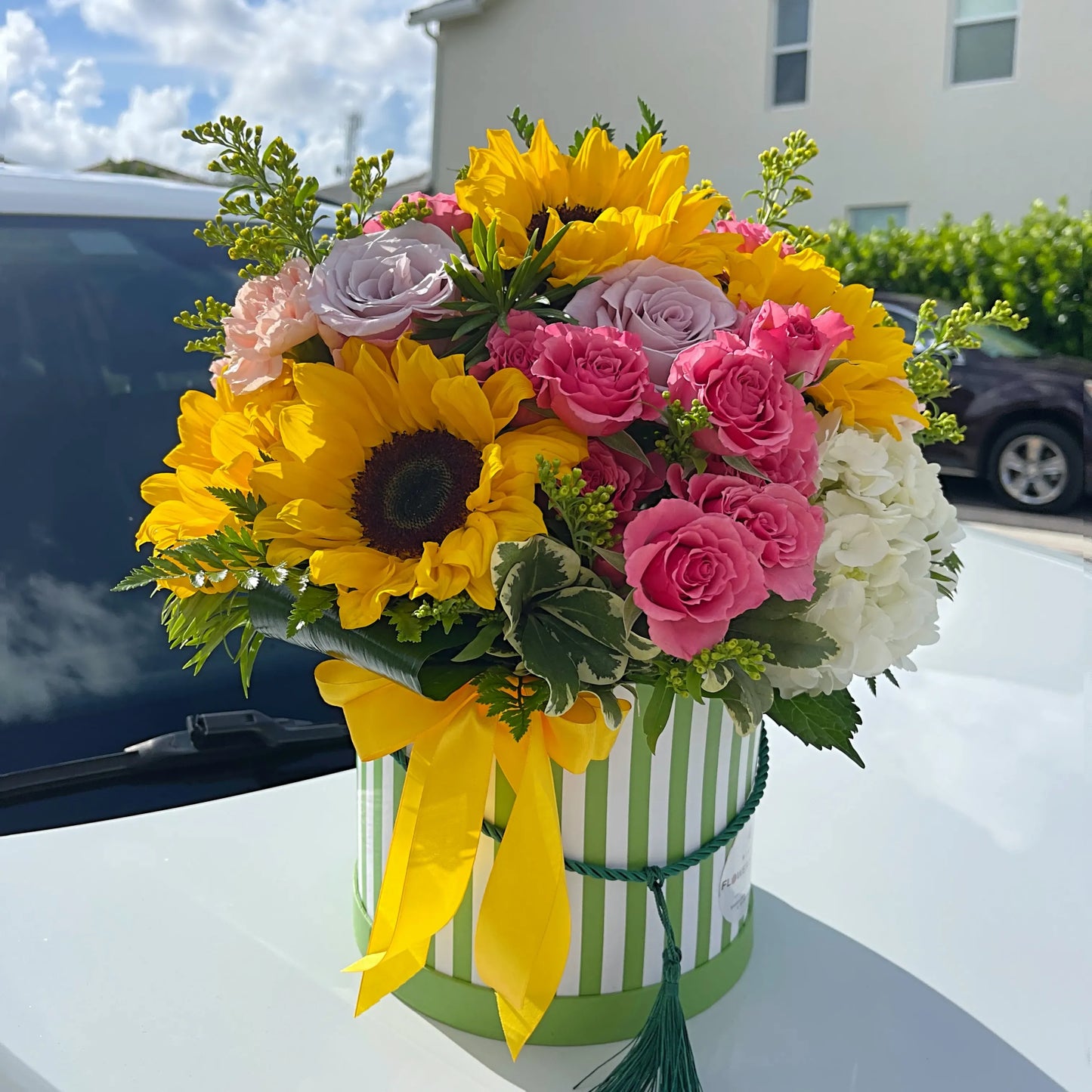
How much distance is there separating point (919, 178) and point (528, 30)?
4.98 meters

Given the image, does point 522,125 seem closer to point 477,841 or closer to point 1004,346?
point 477,841

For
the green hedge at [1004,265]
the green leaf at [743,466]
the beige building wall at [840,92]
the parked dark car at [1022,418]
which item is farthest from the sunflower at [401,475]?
the beige building wall at [840,92]

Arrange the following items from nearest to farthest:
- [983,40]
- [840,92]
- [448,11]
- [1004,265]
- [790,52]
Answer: [1004,265]
[983,40]
[840,92]
[790,52]
[448,11]

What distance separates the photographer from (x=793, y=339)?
29.4 inches

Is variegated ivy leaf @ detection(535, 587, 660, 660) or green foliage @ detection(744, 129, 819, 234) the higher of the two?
green foliage @ detection(744, 129, 819, 234)

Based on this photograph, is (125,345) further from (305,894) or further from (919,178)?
(919,178)

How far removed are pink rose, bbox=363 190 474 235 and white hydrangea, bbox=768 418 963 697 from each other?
1.12ft

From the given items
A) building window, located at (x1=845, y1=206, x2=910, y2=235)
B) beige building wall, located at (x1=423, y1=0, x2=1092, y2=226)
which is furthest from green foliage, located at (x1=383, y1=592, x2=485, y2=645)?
building window, located at (x1=845, y1=206, x2=910, y2=235)

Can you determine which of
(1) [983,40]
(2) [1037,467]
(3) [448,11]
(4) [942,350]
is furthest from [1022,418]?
(3) [448,11]

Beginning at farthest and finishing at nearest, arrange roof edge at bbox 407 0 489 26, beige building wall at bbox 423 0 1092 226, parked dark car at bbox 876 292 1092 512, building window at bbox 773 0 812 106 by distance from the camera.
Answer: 1. roof edge at bbox 407 0 489 26
2. building window at bbox 773 0 812 106
3. beige building wall at bbox 423 0 1092 226
4. parked dark car at bbox 876 292 1092 512

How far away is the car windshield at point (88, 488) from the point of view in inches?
50.5

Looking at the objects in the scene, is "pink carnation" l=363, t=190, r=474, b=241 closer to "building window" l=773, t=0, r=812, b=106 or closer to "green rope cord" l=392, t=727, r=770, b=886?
"green rope cord" l=392, t=727, r=770, b=886

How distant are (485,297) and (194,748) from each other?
723 mm

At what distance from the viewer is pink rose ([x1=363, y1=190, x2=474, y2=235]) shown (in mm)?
852
